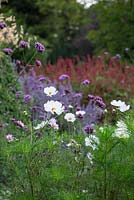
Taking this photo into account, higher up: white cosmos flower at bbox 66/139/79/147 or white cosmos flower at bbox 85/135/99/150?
white cosmos flower at bbox 66/139/79/147

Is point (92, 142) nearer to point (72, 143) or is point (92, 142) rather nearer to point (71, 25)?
point (72, 143)

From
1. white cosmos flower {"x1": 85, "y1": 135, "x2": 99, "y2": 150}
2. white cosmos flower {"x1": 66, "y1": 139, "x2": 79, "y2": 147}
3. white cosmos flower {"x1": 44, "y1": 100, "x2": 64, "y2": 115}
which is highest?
white cosmos flower {"x1": 44, "y1": 100, "x2": 64, "y2": 115}

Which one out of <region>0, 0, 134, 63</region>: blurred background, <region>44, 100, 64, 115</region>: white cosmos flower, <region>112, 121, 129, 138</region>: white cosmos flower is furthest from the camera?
Result: <region>0, 0, 134, 63</region>: blurred background

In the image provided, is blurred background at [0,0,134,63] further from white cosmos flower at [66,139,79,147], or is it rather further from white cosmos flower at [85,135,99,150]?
white cosmos flower at [85,135,99,150]

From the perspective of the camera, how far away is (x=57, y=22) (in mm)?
25016

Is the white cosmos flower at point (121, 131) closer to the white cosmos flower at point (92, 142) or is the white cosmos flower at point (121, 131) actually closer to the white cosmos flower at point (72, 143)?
the white cosmos flower at point (92, 142)

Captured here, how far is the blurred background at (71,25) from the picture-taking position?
53.5ft

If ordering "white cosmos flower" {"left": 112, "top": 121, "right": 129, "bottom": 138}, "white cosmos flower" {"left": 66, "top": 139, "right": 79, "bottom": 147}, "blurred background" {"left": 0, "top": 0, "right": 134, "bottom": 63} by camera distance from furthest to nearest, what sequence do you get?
"blurred background" {"left": 0, "top": 0, "right": 134, "bottom": 63} → "white cosmos flower" {"left": 66, "top": 139, "right": 79, "bottom": 147} → "white cosmos flower" {"left": 112, "top": 121, "right": 129, "bottom": 138}

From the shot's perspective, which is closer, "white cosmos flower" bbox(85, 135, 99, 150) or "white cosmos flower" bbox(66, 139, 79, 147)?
"white cosmos flower" bbox(85, 135, 99, 150)

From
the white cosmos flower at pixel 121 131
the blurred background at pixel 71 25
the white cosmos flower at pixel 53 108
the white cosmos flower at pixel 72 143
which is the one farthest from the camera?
the blurred background at pixel 71 25

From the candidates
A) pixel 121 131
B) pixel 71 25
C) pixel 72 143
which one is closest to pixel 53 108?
pixel 72 143

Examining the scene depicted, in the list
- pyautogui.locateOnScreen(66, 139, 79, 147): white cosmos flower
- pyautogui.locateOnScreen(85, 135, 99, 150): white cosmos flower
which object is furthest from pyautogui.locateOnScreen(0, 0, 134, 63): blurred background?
pyautogui.locateOnScreen(85, 135, 99, 150): white cosmos flower

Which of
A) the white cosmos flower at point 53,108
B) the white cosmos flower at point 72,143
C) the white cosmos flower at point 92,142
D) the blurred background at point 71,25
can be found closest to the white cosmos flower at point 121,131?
the white cosmos flower at point 92,142

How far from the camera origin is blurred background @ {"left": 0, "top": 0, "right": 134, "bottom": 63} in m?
16.3
